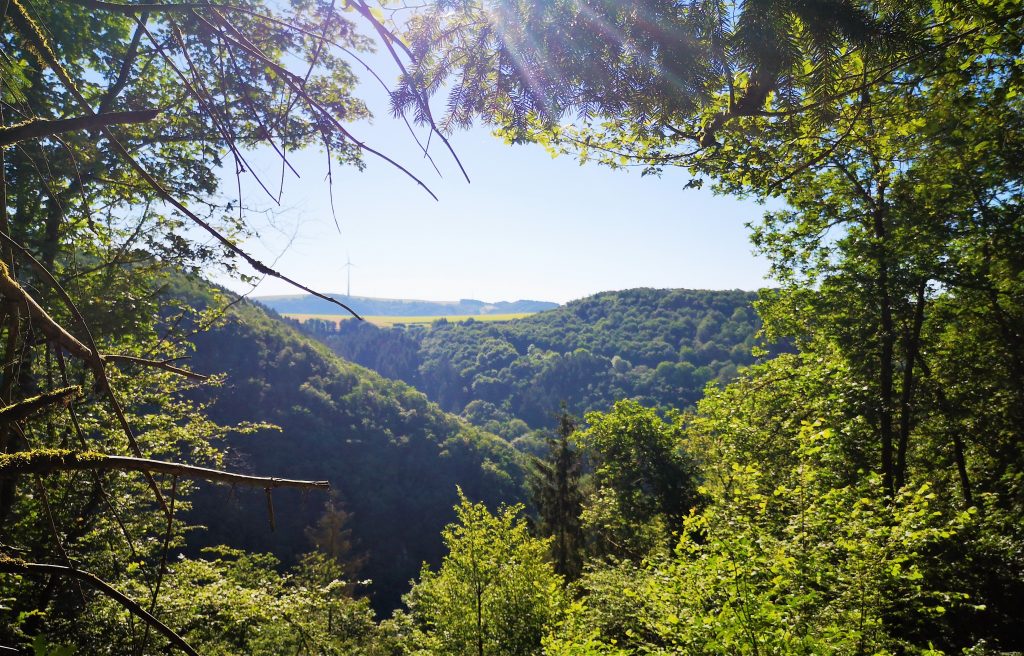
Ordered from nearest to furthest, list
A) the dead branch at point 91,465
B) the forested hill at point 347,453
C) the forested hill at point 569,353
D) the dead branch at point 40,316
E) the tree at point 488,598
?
1. the dead branch at point 91,465
2. the dead branch at point 40,316
3. the tree at point 488,598
4. the forested hill at point 347,453
5. the forested hill at point 569,353

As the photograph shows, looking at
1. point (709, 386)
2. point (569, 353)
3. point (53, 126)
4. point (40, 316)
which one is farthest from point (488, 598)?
point (569, 353)

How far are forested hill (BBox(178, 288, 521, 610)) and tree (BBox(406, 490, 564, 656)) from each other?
4827 cm

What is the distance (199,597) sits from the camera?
5902 millimetres

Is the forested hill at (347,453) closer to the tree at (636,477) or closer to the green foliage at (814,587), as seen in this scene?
the tree at (636,477)

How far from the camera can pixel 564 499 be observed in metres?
28.3

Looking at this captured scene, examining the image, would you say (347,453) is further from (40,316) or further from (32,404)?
(32,404)

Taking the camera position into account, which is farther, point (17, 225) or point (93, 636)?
point (17, 225)

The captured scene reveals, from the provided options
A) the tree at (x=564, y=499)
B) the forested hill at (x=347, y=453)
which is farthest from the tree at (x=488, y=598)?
the forested hill at (x=347, y=453)

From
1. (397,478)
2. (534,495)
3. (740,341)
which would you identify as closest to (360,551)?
(397,478)

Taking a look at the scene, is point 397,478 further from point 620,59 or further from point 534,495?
point 620,59

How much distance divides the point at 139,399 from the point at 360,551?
6101cm

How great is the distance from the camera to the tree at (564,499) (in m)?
27.5

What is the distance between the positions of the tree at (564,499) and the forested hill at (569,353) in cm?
8596

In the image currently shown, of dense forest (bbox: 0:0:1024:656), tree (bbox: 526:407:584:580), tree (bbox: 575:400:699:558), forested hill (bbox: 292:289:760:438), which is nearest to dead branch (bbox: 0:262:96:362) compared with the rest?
dense forest (bbox: 0:0:1024:656)
